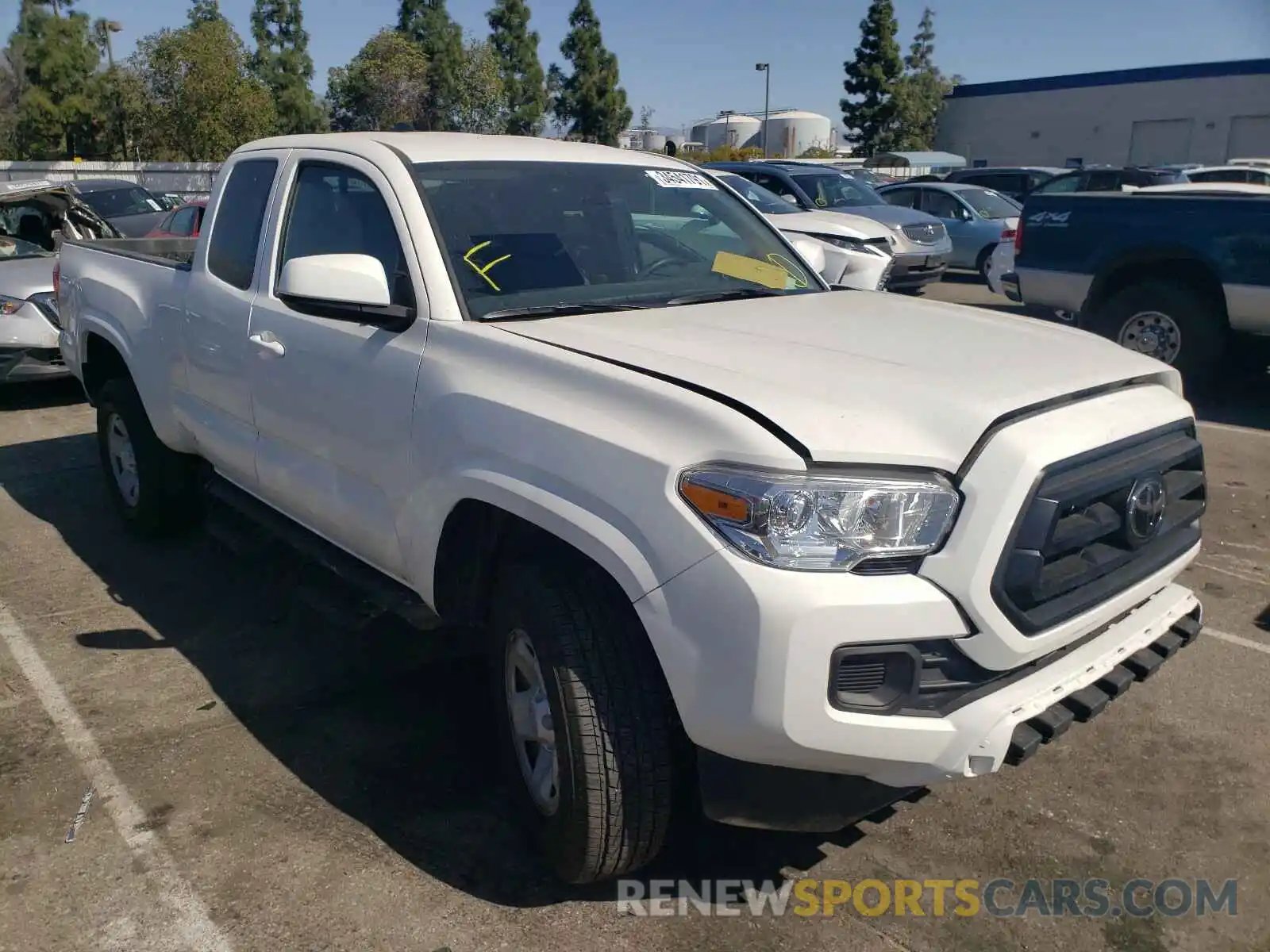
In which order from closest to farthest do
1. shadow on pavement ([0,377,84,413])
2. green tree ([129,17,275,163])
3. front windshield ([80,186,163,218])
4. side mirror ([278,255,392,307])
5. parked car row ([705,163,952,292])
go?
side mirror ([278,255,392,307])
shadow on pavement ([0,377,84,413])
parked car row ([705,163,952,292])
front windshield ([80,186,163,218])
green tree ([129,17,275,163])

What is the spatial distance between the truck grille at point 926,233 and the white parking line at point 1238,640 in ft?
32.9

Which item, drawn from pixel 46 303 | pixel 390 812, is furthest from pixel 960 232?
pixel 390 812

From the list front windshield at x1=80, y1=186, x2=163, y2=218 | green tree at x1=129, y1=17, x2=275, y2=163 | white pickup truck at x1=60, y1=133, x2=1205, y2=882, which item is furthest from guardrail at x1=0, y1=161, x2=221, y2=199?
white pickup truck at x1=60, y1=133, x2=1205, y2=882

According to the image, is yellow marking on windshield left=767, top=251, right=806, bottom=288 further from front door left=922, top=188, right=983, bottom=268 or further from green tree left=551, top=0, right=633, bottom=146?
green tree left=551, top=0, right=633, bottom=146

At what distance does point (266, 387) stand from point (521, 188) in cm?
115

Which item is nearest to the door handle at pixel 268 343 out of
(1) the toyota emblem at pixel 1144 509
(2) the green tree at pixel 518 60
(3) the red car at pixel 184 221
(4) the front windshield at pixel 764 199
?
(1) the toyota emblem at pixel 1144 509

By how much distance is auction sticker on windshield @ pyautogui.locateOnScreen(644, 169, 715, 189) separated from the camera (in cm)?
422

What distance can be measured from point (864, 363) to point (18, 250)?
30.2 feet

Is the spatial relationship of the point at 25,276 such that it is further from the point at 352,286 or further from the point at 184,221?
the point at 352,286

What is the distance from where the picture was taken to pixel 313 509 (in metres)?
3.85

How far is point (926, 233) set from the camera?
14.3 metres

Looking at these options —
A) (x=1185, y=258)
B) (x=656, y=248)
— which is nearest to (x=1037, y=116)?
(x=1185, y=258)

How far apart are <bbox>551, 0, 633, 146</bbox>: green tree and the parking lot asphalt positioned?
2259 inches

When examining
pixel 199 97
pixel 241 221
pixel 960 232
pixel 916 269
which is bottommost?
pixel 916 269
